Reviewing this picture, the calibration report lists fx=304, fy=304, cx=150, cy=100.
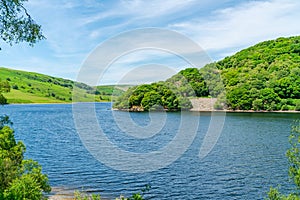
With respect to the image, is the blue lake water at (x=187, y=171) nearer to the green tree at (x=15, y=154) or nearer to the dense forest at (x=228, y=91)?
the green tree at (x=15, y=154)

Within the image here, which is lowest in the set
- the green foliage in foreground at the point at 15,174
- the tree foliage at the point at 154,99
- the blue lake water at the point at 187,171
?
the blue lake water at the point at 187,171

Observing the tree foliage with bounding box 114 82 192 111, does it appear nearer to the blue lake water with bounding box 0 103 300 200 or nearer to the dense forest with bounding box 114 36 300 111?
the dense forest with bounding box 114 36 300 111

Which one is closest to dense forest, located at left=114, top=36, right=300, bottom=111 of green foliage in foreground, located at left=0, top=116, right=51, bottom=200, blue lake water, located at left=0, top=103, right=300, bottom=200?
blue lake water, located at left=0, top=103, right=300, bottom=200

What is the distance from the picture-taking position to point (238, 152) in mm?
51469

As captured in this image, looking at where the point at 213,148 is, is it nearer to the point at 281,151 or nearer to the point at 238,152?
the point at 238,152

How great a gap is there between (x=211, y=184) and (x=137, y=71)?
51.2 feet

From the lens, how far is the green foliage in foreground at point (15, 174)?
51.5 feet

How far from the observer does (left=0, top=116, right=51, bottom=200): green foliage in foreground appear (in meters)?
15.7

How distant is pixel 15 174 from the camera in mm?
19859

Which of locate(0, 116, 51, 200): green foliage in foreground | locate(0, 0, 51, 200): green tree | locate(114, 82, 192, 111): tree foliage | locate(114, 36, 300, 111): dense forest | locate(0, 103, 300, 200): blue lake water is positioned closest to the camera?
locate(0, 0, 51, 200): green tree

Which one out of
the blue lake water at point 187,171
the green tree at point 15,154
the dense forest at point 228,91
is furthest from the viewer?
the dense forest at point 228,91

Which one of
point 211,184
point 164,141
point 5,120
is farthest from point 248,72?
point 5,120

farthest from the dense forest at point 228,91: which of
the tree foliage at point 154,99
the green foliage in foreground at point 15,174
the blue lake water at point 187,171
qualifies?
the green foliage in foreground at point 15,174

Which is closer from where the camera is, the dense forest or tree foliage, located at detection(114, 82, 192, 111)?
the dense forest
